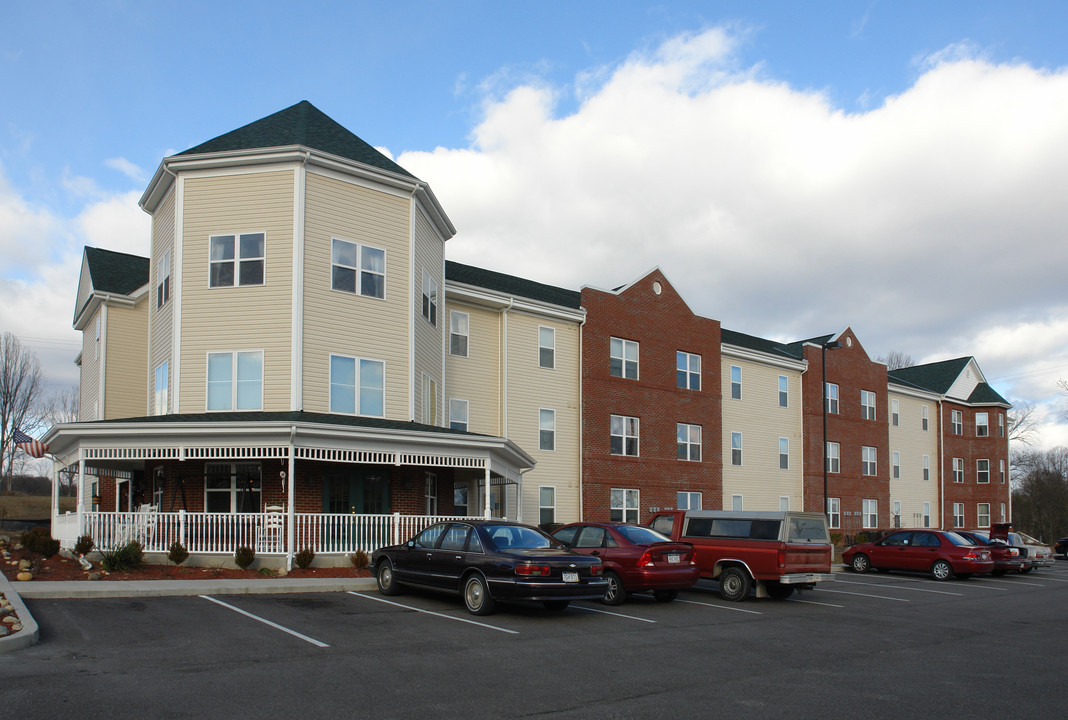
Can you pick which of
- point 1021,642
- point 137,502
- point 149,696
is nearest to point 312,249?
point 137,502

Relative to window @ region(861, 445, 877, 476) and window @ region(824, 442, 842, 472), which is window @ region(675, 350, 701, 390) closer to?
window @ region(824, 442, 842, 472)

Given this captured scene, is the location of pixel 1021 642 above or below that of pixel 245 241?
below

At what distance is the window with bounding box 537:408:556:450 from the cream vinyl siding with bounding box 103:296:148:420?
515 inches

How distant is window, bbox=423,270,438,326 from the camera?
25047mm

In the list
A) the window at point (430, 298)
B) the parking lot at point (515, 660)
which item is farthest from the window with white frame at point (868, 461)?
the parking lot at point (515, 660)

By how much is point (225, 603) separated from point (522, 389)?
1614 cm

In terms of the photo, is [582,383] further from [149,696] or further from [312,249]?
[149,696]

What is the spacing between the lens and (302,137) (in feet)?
74.3

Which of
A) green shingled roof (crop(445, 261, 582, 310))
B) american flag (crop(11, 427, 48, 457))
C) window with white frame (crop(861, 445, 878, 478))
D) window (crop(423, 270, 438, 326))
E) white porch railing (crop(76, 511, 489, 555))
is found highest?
green shingled roof (crop(445, 261, 582, 310))

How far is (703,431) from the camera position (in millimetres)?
35062

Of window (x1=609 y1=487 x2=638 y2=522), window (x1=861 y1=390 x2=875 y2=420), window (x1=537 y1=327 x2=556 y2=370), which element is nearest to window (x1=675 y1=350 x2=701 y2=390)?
window (x1=609 y1=487 x2=638 y2=522)

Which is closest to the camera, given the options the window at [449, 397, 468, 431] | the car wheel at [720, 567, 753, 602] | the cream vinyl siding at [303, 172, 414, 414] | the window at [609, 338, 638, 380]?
the car wheel at [720, 567, 753, 602]

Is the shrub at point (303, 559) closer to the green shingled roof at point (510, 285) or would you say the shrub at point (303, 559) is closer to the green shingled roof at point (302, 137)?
the green shingled roof at point (302, 137)

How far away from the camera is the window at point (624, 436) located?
32000mm
